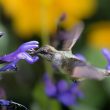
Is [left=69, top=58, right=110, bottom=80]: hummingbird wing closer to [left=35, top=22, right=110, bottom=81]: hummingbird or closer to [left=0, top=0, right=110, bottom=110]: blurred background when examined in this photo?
[left=35, top=22, right=110, bottom=81]: hummingbird

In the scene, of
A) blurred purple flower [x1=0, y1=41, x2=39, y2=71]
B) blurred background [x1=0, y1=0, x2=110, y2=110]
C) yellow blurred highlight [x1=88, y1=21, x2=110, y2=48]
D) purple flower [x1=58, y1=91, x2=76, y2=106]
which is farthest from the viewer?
yellow blurred highlight [x1=88, y1=21, x2=110, y2=48]

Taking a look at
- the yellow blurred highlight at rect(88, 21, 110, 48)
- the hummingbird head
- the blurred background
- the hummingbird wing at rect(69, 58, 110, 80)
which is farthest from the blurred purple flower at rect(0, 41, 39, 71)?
the yellow blurred highlight at rect(88, 21, 110, 48)

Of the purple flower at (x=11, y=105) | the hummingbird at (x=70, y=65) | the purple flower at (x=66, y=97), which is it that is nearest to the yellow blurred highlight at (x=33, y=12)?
the purple flower at (x=66, y=97)

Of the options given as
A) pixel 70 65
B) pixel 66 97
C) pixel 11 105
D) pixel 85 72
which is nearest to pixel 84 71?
pixel 85 72

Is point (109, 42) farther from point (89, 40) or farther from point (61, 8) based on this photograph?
point (61, 8)

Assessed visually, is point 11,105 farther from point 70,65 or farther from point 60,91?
point 60,91

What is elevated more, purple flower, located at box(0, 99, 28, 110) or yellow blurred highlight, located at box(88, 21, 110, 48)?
purple flower, located at box(0, 99, 28, 110)
